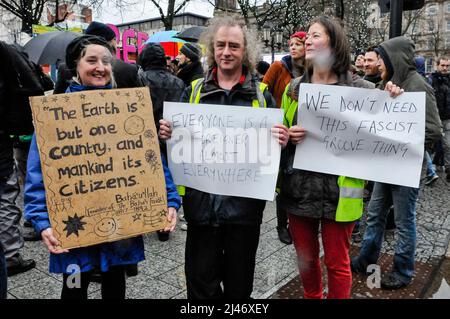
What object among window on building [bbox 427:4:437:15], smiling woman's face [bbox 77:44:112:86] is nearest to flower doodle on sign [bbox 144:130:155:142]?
smiling woman's face [bbox 77:44:112:86]

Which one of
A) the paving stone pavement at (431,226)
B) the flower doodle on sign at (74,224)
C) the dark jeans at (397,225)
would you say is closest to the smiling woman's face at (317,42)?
the dark jeans at (397,225)

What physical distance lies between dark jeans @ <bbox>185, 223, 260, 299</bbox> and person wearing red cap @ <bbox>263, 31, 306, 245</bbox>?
6.17 feet

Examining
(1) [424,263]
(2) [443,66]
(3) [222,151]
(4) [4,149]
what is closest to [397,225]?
(1) [424,263]

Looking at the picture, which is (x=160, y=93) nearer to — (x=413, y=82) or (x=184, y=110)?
(x=184, y=110)

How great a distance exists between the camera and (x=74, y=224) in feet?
6.12

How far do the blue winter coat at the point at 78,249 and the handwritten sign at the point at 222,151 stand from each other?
0.16 metres

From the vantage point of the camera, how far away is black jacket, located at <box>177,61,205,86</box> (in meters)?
4.74

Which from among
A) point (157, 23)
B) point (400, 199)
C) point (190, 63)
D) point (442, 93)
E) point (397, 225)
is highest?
point (157, 23)

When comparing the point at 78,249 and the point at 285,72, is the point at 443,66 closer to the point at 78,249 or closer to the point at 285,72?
the point at 285,72

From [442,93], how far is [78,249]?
7.20m

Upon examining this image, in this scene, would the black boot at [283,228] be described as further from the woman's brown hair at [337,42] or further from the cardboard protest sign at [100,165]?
the cardboard protest sign at [100,165]

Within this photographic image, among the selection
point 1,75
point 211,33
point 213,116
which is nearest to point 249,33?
point 211,33

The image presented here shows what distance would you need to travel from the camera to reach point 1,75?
3.06 m

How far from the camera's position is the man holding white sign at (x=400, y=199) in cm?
292
